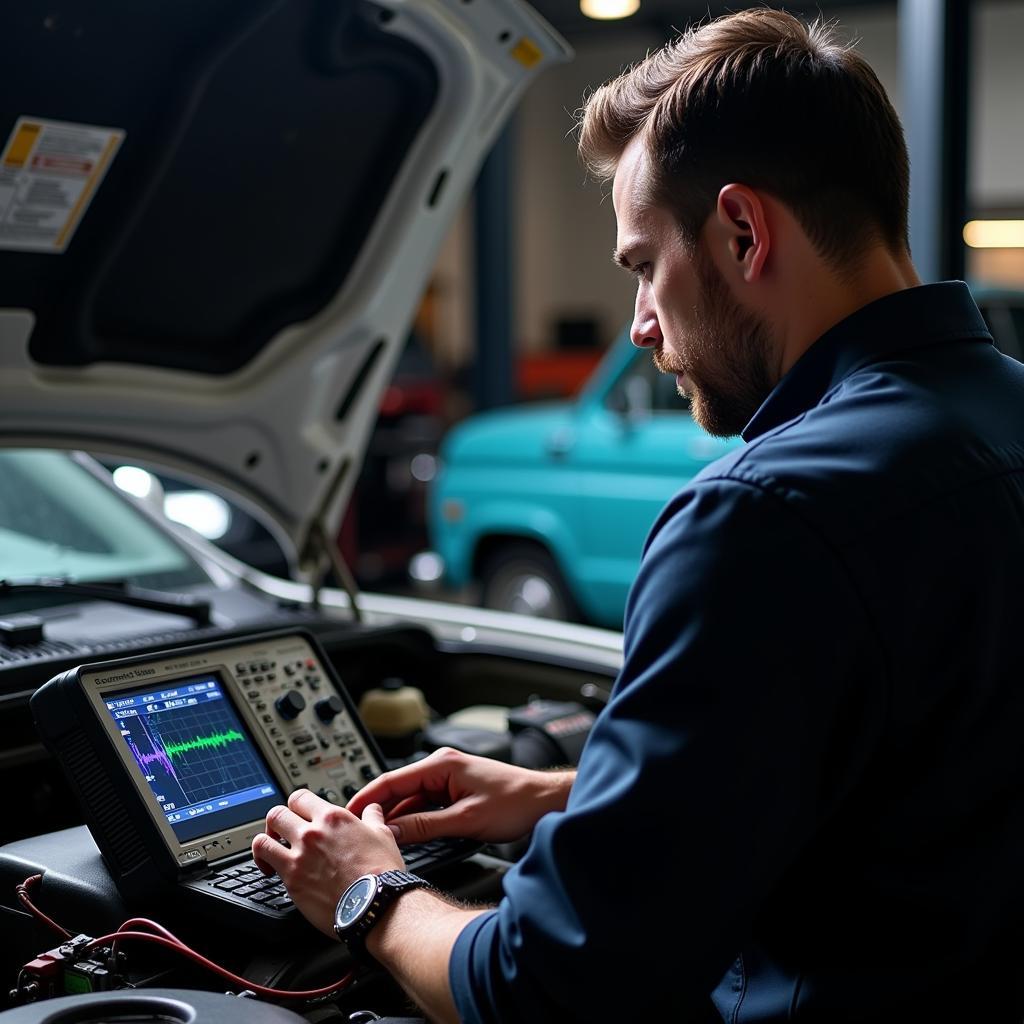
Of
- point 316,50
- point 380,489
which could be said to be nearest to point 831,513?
point 316,50

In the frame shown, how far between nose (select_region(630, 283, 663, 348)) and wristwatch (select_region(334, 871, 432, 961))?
61 cm

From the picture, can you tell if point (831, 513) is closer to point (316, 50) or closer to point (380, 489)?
point (316, 50)

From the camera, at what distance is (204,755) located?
1665mm

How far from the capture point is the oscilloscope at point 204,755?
151 cm

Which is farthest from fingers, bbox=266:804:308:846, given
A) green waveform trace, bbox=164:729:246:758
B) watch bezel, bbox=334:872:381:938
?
green waveform trace, bbox=164:729:246:758

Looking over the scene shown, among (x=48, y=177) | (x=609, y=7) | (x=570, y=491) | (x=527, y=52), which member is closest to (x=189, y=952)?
(x=48, y=177)

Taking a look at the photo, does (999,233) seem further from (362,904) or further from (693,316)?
(362,904)

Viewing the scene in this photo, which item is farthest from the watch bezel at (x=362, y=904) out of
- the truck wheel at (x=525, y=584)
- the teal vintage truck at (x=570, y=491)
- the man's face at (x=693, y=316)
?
the truck wheel at (x=525, y=584)

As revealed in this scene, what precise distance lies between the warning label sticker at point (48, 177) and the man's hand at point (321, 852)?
3.15 ft

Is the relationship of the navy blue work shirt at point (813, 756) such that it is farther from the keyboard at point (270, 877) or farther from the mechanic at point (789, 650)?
the keyboard at point (270, 877)

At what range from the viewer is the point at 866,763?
1121 millimetres

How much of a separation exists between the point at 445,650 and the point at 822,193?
1.44m

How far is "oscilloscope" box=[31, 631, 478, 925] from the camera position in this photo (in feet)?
4.97

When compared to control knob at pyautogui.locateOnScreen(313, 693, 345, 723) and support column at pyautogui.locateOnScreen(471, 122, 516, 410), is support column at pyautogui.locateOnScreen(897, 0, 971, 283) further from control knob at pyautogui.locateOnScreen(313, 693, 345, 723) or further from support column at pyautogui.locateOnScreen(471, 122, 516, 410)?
support column at pyautogui.locateOnScreen(471, 122, 516, 410)
